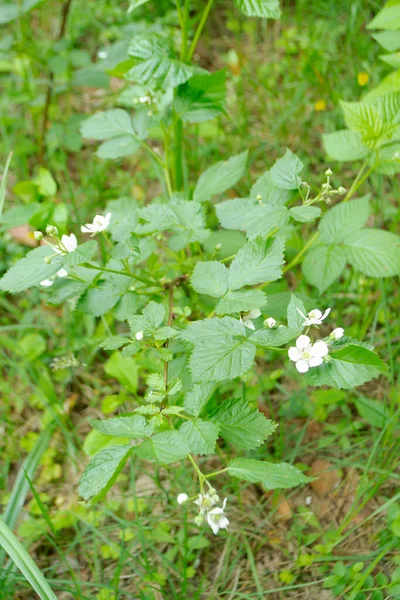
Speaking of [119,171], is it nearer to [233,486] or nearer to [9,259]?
[9,259]

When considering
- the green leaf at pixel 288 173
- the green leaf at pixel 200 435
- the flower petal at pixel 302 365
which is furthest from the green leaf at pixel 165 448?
the green leaf at pixel 288 173

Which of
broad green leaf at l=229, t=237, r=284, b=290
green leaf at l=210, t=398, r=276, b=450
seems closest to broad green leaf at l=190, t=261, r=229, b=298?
broad green leaf at l=229, t=237, r=284, b=290

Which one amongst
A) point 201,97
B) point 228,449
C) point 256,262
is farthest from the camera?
point 228,449

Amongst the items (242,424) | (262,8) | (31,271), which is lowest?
(242,424)

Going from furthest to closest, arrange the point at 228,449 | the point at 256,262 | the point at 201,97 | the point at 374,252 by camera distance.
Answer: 1. the point at 228,449
2. the point at 201,97
3. the point at 374,252
4. the point at 256,262

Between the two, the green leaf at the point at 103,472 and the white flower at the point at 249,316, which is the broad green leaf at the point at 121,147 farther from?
the green leaf at the point at 103,472

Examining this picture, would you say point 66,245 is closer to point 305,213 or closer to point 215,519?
point 305,213

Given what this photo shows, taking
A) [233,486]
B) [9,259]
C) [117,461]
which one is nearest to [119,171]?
[9,259]

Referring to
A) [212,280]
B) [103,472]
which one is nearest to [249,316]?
[212,280]
